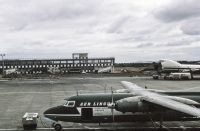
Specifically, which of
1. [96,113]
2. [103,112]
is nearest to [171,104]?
[103,112]

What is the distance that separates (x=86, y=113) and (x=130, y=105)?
16.2 ft

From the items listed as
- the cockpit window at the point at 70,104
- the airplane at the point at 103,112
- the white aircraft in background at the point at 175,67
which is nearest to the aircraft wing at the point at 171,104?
the airplane at the point at 103,112

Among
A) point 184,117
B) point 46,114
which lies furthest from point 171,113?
point 46,114

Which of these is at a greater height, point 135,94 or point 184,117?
point 135,94

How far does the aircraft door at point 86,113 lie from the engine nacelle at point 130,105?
3702 millimetres

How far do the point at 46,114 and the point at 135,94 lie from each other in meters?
8.40

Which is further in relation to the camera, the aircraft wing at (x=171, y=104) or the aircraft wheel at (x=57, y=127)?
the aircraft wheel at (x=57, y=127)

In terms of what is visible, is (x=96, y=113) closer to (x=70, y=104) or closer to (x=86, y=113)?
(x=86, y=113)

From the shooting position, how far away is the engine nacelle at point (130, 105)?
27.6 metres

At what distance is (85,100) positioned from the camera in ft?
103

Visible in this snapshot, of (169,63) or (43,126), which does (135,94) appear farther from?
(169,63)

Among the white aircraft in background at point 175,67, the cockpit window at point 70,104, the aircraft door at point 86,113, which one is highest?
the white aircraft in background at point 175,67

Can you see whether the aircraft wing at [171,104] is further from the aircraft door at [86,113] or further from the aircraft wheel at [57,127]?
the aircraft wheel at [57,127]

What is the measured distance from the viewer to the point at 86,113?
30.9 meters
